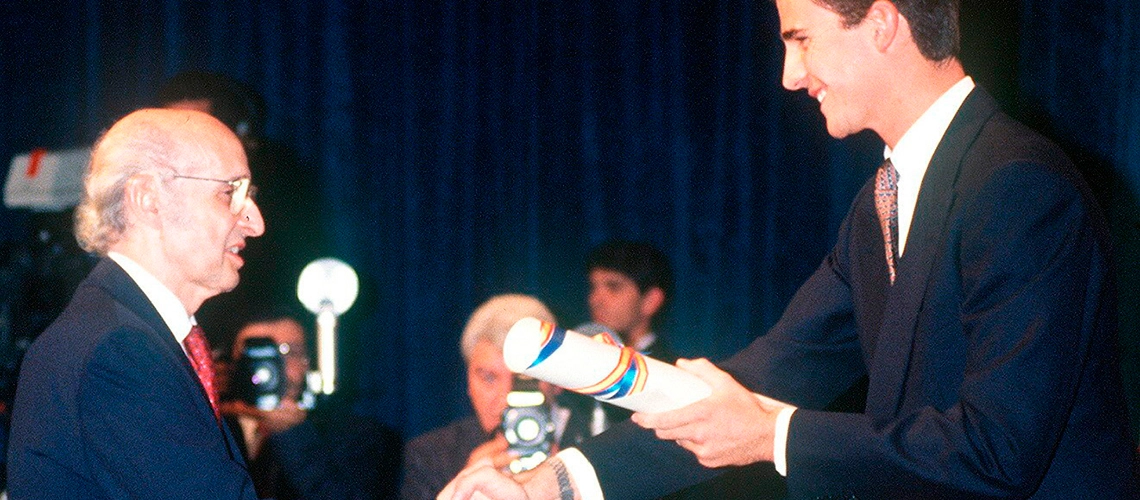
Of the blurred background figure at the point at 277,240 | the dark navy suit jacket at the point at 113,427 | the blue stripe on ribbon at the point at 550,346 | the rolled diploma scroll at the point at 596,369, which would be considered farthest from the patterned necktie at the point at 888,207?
the blurred background figure at the point at 277,240

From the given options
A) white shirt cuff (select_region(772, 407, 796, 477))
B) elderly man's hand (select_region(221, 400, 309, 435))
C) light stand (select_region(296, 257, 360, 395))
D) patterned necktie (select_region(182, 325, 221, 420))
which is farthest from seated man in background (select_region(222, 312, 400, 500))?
white shirt cuff (select_region(772, 407, 796, 477))

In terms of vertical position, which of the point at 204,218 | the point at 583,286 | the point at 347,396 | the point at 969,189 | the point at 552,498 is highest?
the point at 969,189

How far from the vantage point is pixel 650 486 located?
6.07 feet

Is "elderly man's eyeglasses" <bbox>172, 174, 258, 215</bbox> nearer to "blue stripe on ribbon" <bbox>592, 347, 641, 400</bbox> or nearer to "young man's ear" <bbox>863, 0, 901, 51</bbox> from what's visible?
"blue stripe on ribbon" <bbox>592, 347, 641, 400</bbox>

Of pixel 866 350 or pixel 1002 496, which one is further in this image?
pixel 866 350

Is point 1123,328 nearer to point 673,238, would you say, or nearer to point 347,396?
point 673,238

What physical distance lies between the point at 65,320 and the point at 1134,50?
374 centimetres

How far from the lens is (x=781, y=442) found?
1.54 m

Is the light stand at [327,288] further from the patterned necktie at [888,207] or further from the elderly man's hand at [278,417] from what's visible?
the patterned necktie at [888,207]

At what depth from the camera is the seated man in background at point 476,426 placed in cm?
369

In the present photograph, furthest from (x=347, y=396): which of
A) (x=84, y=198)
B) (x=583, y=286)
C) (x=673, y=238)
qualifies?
(x=84, y=198)

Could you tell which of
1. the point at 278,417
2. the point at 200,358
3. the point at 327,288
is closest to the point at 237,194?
the point at 200,358

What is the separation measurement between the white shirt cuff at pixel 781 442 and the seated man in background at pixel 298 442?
237 centimetres

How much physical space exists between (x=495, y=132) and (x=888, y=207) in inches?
135
